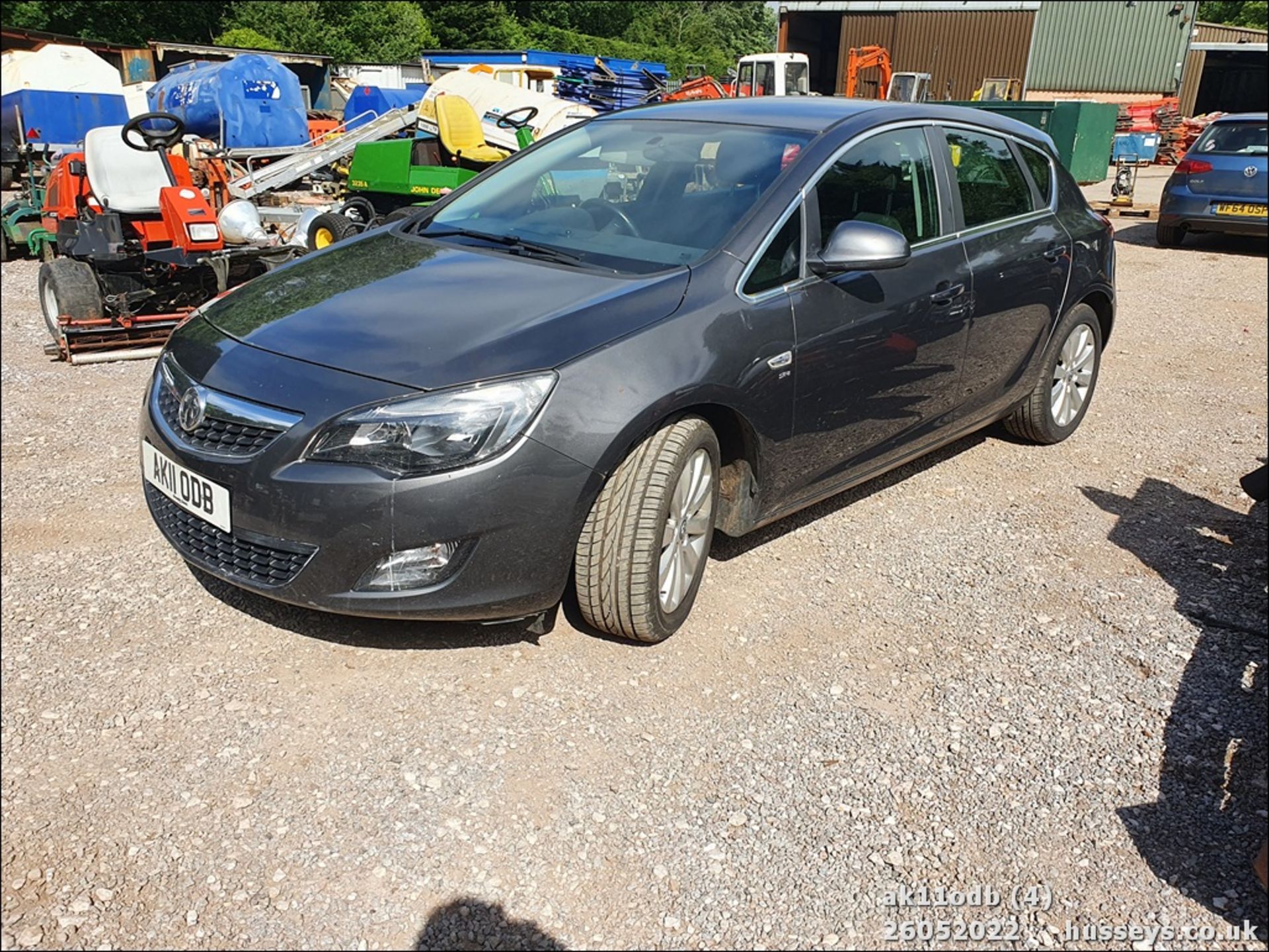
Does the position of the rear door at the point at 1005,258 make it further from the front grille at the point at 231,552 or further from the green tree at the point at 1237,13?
the green tree at the point at 1237,13

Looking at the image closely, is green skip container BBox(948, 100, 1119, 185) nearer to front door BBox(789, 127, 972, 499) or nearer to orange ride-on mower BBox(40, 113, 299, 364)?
orange ride-on mower BBox(40, 113, 299, 364)

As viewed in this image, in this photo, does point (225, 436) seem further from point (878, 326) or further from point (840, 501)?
point (840, 501)

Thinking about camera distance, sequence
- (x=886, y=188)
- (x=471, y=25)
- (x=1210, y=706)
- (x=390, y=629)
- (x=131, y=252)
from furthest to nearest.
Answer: (x=471, y=25) → (x=131, y=252) → (x=886, y=188) → (x=390, y=629) → (x=1210, y=706)

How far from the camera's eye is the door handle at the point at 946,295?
163 inches

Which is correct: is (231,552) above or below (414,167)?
below

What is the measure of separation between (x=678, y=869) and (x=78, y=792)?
4.99ft

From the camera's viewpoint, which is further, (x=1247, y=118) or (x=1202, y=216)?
(x=1202, y=216)

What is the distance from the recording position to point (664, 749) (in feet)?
9.67

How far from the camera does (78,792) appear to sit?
8.66ft

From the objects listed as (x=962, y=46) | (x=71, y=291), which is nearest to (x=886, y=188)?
(x=71, y=291)

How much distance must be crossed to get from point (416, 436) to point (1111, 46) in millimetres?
36535

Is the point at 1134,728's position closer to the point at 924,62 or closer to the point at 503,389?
the point at 503,389

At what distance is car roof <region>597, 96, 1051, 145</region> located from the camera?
13.4 ft

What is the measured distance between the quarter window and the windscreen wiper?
1.97ft
